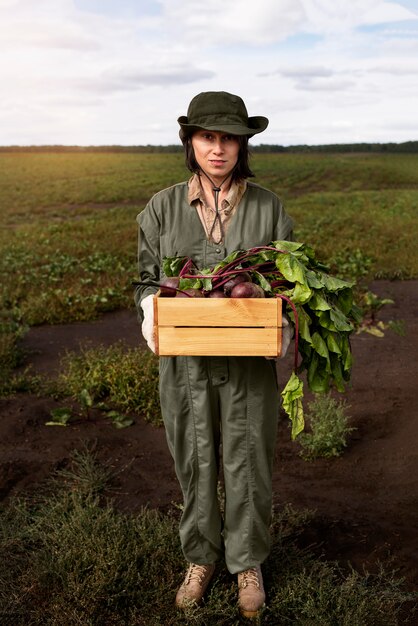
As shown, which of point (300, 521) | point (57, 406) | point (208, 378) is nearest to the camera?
point (208, 378)

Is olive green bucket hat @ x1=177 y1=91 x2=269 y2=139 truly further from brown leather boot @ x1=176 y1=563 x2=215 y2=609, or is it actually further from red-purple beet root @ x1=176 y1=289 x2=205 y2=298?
brown leather boot @ x1=176 y1=563 x2=215 y2=609

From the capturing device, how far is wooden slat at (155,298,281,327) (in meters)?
2.28

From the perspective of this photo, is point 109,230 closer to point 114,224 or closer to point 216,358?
point 114,224

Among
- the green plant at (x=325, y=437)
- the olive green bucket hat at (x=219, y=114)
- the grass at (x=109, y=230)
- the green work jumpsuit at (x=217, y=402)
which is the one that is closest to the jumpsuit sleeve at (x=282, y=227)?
the green work jumpsuit at (x=217, y=402)

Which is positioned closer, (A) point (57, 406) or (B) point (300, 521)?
(B) point (300, 521)

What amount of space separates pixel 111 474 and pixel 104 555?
1.19 m

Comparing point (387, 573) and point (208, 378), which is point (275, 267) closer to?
point (208, 378)

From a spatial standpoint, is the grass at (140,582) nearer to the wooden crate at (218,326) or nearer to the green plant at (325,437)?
the green plant at (325,437)

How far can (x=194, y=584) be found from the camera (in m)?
2.95

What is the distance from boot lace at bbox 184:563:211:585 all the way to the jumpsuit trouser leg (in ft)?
0.20

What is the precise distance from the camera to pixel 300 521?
375cm

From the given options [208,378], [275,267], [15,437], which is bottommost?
[15,437]

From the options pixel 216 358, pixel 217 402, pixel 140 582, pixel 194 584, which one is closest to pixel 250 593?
pixel 194 584

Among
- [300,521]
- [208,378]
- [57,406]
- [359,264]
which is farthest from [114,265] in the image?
[208,378]
